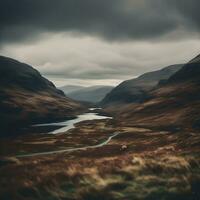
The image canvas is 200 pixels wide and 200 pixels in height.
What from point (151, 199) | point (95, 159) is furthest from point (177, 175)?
point (95, 159)

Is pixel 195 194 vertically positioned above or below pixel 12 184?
below

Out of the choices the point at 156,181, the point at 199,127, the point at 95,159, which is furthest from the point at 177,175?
the point at 199,127

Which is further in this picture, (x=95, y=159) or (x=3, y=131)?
(x=3, y=131)

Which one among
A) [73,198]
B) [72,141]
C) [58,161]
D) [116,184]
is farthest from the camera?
[72,141]

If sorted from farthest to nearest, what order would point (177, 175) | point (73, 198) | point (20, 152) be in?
point (20, 152)
point (177, 175)
point (73, 198)

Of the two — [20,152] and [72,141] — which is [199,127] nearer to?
[72,141]

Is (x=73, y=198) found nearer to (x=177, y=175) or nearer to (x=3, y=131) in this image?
(x=177, y=175)

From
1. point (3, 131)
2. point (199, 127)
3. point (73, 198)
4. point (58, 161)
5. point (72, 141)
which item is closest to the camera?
point (73, 198)

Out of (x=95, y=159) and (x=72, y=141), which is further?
(x=72, y=141)

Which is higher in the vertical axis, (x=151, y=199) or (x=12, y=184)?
(x=12, y=184)
